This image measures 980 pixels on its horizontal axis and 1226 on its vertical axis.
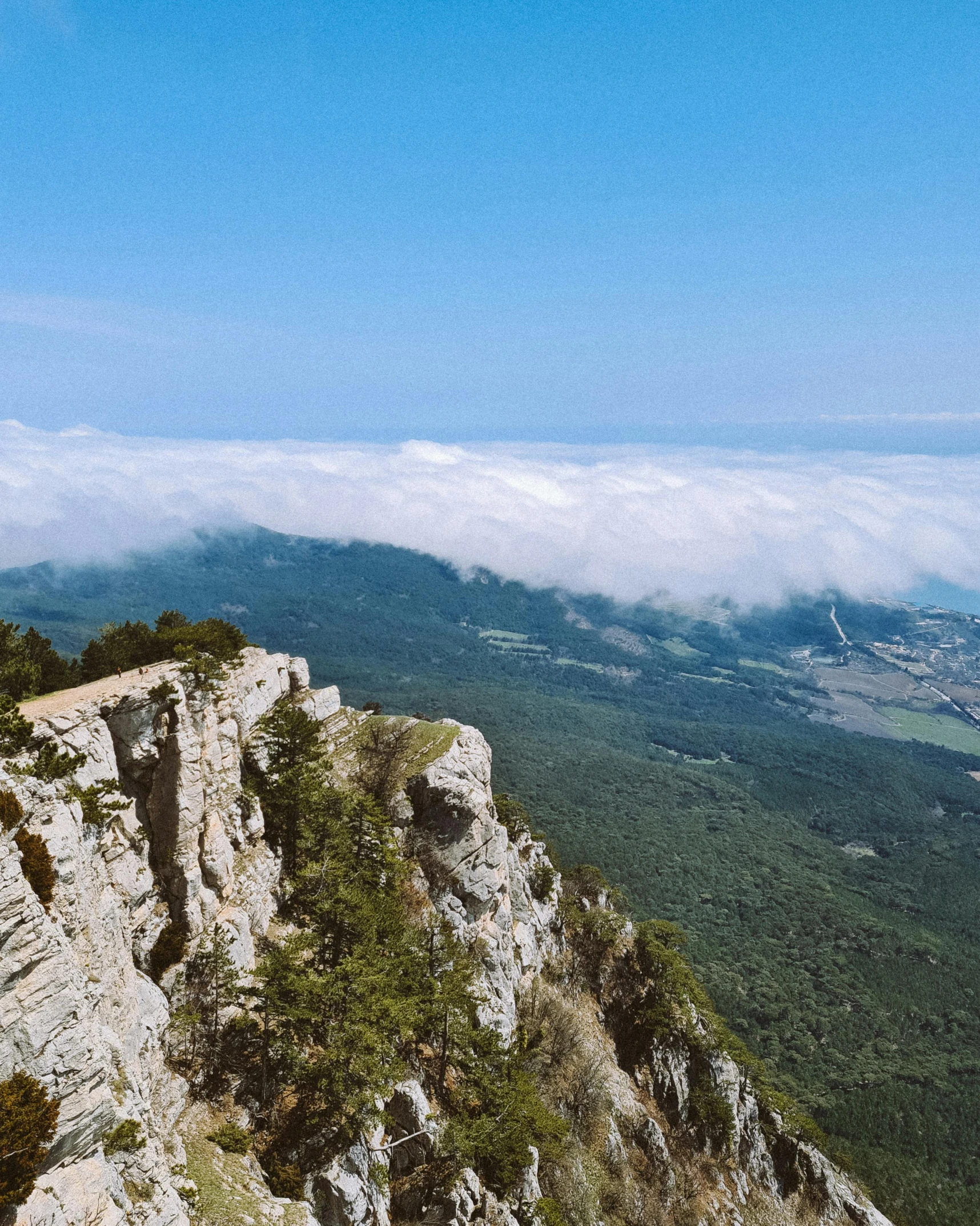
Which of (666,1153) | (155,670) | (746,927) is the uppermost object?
(155,670)

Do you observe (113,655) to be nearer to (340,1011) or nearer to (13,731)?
(13,731)

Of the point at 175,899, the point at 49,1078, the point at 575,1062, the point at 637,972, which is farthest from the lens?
the point at 637,972

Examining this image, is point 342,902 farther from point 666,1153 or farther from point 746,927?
point 746,927

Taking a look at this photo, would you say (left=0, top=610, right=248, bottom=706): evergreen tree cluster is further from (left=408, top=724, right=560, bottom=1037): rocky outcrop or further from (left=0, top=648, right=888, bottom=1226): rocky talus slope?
(left=408, top=724, right=560, bottom=1037): rocky outcrop

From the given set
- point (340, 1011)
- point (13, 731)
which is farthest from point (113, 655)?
point (340, 1011)

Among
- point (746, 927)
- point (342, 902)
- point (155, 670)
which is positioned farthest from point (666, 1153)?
point (746, 927)

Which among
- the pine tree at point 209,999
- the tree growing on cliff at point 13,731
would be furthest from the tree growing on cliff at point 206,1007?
the tree growing on cliff at point 13,731

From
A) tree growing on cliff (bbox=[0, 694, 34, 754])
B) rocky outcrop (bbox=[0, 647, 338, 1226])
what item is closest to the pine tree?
rocky outcrop (bbox=[0, 647, 338, 1226])
